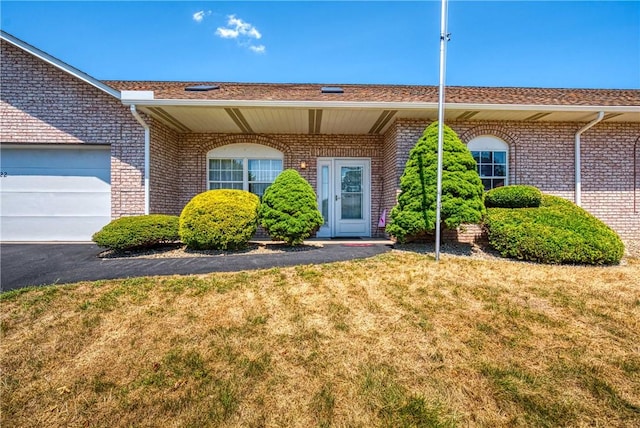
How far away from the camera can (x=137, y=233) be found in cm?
617

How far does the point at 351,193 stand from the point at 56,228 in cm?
762

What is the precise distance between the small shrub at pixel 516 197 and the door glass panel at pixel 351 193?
11.5 ft

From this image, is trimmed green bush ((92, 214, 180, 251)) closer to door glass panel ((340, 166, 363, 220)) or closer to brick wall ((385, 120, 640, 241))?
door glass panel ((340, 166, 363, 220))

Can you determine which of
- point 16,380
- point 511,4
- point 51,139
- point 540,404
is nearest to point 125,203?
point 51,139

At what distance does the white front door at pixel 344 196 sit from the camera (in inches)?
364

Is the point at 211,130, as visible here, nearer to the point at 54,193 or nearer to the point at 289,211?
the point at 289,211

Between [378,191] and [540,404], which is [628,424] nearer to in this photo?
[540,404]

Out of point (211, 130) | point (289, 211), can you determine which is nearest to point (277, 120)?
point (211, 130)

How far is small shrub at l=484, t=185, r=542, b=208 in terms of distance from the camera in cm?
677

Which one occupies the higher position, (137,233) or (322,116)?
(322,116)

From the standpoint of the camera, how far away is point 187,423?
1.87 metres

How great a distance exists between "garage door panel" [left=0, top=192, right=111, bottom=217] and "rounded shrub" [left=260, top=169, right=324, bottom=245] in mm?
4277

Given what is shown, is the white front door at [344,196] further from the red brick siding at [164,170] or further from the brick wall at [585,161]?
the red brick siding at [164,170]

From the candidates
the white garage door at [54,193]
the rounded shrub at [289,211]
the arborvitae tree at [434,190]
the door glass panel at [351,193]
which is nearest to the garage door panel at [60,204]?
the white garage door at [54,193]
